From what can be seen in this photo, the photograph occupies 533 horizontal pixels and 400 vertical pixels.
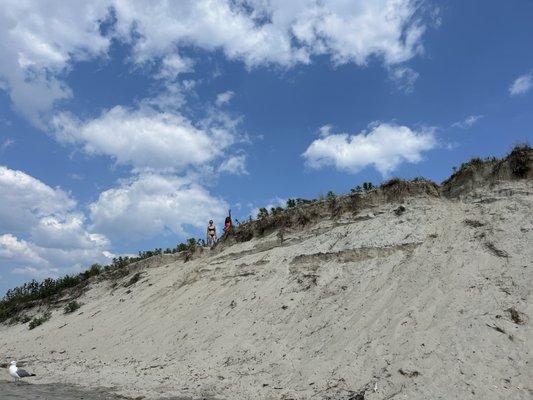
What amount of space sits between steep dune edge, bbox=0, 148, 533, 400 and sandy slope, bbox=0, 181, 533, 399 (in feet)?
0.13

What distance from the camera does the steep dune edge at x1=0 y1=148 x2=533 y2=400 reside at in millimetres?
9508

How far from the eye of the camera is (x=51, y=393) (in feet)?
41.8

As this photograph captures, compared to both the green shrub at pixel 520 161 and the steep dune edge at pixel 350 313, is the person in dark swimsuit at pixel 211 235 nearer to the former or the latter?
the steep dune edge at pixel 350 313

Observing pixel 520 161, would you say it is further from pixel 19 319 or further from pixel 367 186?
pixel 19 319

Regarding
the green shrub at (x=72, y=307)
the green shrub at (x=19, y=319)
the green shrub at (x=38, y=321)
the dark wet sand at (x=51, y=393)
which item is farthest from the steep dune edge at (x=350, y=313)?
the green shrub at (x=19, y=319)

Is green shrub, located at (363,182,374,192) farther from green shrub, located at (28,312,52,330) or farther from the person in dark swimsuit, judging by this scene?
green shrub, located at (28,312,52,330)

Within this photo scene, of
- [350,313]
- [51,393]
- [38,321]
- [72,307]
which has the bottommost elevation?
[51,393]

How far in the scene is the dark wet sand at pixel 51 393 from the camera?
38.8 feet

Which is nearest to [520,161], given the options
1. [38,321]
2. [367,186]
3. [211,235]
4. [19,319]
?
[367,186]

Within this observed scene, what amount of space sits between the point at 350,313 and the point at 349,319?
25 cm

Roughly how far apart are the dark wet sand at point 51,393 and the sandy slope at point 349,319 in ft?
1.66

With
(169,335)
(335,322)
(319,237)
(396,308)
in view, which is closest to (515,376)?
(396,308)

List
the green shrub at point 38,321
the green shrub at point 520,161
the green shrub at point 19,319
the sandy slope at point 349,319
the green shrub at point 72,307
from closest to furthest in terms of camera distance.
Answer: the sandy slope at point 349,319
the green shrub at point 520,161
the green shrub at point 38,321
the green shrub at point 72,307
the green shrub at point 19,319

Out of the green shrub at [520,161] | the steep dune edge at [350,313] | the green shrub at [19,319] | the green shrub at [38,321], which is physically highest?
the green shrub at [520,161]
